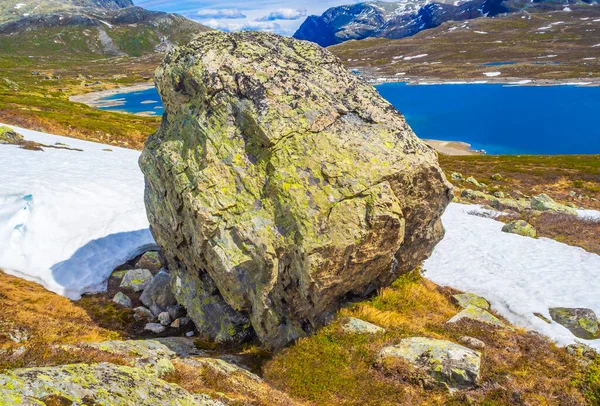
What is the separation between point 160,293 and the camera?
18078 mm

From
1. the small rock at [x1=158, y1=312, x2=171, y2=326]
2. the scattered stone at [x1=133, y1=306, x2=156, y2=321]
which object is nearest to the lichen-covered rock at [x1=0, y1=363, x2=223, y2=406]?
the small rock at [x1=158, y1=312, x2=171, y2=326]

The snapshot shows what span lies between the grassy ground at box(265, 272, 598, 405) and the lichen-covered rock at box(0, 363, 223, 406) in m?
3.88

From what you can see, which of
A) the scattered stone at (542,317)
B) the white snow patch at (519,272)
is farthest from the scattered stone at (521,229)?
the scattered stone at (542,317)

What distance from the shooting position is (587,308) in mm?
17719

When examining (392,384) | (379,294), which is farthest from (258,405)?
(379,294)

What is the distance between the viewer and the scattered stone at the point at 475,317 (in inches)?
597

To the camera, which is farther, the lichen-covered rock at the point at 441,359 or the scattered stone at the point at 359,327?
the scattered stone at the point at 359,327

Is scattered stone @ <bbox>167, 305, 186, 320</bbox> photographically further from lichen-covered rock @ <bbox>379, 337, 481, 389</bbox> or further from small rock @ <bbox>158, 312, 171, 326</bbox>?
lichen-covered rock @ <bbox>379, 337, 481, 389</bbox>

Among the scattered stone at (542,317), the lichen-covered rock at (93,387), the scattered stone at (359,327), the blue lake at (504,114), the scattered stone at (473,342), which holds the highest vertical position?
the lichen-covered rock at (93,387)

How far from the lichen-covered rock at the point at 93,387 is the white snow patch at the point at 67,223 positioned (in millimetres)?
12222

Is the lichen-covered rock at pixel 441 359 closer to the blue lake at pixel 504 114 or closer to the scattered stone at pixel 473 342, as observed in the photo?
the scattered stone at pixel 473 342

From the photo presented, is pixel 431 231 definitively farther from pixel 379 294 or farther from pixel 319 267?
pixel 319 267

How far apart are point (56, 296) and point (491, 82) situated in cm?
19671

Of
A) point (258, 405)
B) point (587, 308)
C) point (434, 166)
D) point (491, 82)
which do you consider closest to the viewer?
point (258, 405)
